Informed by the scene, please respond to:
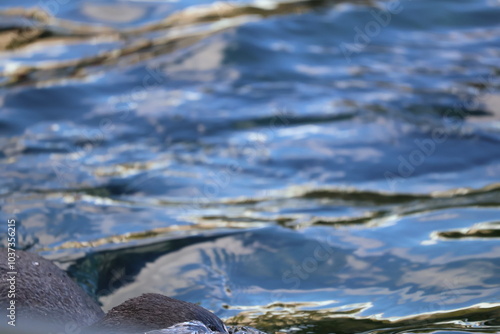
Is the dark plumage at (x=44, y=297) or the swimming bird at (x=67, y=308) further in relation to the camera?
the dark plumage at (x=44, y=297)

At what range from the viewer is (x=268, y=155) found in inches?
279

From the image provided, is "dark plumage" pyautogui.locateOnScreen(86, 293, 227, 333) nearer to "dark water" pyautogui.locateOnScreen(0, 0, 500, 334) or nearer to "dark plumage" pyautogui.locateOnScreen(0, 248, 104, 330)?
"dark plumage" pyautogui.locateOnScreen(0, 248, 104, 330)

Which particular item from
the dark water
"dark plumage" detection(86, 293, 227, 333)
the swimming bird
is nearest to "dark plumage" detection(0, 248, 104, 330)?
the swimming bird

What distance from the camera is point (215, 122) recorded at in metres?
7.72

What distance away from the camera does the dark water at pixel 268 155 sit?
4949mm

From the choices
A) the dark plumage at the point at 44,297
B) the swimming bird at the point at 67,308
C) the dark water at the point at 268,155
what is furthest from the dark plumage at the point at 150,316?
the dark water at the point at 268,155

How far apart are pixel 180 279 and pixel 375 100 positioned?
3664 millimetres

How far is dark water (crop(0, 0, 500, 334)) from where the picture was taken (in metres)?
4.95

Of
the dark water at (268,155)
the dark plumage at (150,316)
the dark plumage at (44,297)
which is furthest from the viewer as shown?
the dark water at (268,155)

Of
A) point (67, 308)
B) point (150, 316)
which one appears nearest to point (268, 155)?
point (67, 308)

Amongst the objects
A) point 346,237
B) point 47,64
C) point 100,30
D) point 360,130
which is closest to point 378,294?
point 346,237

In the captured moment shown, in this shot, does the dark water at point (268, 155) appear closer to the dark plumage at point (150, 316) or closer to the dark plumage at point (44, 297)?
the dark plumage at point (44, 297)

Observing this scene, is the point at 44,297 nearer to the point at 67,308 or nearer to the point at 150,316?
the point at 67,308

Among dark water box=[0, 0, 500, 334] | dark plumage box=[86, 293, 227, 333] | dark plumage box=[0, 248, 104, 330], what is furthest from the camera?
dark water box=[0, 0, 500, 334]
